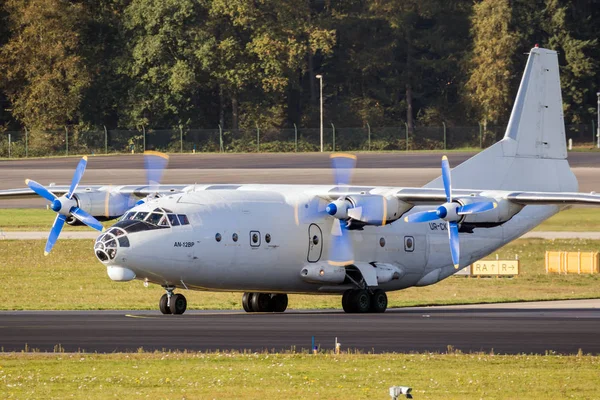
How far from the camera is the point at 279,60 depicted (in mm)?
114062

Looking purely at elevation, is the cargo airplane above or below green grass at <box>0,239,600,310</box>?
above

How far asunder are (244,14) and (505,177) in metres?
77.2

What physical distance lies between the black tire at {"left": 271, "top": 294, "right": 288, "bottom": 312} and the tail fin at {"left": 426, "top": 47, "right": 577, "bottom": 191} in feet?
22.7

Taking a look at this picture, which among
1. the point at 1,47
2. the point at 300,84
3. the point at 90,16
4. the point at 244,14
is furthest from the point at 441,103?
the point at 1,47

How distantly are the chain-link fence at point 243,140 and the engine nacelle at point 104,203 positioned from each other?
75445 millimetres

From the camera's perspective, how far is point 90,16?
11750 centimetres

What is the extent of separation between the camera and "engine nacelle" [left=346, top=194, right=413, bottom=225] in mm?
33562

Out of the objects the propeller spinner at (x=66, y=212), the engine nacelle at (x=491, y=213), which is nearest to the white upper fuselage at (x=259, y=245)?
the engine nacelle at (x=491, y=213)

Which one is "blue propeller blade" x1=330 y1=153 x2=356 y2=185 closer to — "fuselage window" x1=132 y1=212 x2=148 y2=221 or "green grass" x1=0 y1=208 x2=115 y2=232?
"fuselage window" x1=132 y1=212 x2=148 y2=221

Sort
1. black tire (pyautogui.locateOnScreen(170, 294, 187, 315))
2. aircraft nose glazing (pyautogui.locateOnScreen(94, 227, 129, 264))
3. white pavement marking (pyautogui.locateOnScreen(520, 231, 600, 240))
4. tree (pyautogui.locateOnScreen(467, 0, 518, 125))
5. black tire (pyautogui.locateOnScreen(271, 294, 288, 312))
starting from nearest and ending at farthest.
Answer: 1. aircraft nose glazing (pyautogui.locateOnScreen(94, 227, 129, 264))
2. black tire (pyautogui.locateOnScreen(170, 294, 187, 315))
3. black tire (pyautogui.locateOnScreen(271, 294, 288, 312))
4. white pavement marking (pyautogui.locateOnScreen(520, 231, 600, 240))
5. tree (pyautogui.locateOnScreen(467, 0, 518, 125))

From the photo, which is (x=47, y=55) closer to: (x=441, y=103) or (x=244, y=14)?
(x=244, y=14)

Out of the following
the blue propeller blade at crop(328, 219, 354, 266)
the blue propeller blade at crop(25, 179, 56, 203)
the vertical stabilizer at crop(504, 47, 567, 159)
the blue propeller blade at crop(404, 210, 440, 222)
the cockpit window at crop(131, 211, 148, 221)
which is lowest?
the blue propeller blade at crop(328, 219, 354, 266)

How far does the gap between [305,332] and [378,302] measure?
9.02 meters

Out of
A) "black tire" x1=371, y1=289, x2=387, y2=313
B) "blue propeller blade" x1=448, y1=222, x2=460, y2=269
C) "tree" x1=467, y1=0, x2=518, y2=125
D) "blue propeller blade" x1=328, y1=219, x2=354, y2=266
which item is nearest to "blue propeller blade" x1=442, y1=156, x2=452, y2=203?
"blue propeller blade" x1=448, y1=222, x2=460, y2=269
